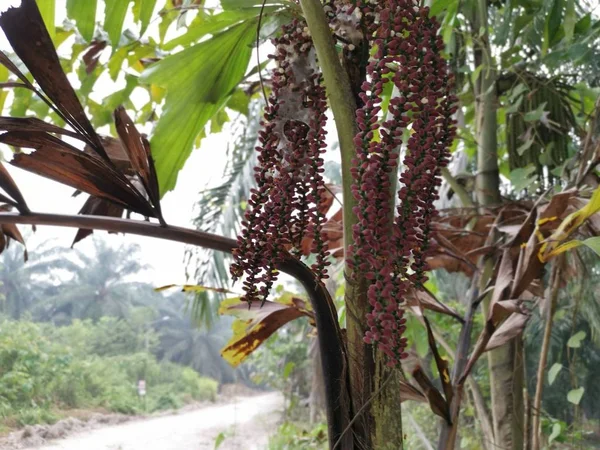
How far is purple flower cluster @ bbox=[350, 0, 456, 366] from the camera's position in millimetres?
338

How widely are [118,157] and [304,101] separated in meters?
0.21

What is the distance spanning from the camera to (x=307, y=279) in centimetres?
41

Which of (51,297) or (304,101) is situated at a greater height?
(304,101)

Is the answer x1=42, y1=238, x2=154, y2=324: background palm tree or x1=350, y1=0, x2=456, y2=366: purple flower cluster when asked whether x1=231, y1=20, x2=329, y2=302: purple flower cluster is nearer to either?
x1=350, y1=0, x2=456, y2=366: purple flower cluster

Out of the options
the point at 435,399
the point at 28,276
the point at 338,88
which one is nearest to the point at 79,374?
the point at 28,276

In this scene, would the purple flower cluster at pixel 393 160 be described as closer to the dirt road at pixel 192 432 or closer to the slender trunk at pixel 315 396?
the dirt road at pixel 192 432

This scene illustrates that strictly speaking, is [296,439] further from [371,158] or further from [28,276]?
[371,158]

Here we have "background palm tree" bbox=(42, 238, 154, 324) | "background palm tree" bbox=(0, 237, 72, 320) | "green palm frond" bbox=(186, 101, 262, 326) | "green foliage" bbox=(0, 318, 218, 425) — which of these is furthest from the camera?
"green palm frond" bbox=(186, 101, 262, 326)

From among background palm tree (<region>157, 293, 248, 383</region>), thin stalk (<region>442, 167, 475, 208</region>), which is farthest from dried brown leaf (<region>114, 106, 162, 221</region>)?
background palm tree (<region>157, 293, 248, 383</region>)

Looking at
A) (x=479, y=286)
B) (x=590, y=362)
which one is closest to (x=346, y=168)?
(x=479, y=286)

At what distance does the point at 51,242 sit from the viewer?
1.07 meters

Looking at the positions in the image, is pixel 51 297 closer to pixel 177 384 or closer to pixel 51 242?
pixel 51 242

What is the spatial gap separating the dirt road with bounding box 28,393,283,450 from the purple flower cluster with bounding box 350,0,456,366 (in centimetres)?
61

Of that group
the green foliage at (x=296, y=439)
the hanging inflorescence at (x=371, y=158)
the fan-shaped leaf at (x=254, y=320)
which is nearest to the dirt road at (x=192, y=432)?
the green foliage at (x=296, y=439)
